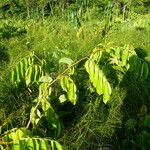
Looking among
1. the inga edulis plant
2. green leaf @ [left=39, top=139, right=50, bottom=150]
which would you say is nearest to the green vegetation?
the inga edulis plant

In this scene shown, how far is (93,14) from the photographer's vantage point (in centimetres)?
663

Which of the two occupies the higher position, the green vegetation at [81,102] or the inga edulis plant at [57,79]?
the inga edulis plant at [57,79]

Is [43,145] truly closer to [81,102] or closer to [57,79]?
[57,79]

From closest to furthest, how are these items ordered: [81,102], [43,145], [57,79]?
[43,145] → [57,79] → [81,102]

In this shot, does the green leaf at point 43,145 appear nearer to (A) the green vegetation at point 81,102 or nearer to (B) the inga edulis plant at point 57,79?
(B) the inga edulis plant at point 57,79

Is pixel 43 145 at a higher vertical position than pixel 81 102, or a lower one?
higher

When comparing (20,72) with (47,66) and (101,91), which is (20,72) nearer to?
(47,66)

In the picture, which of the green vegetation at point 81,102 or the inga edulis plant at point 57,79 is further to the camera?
the green vegetation at point 81,102

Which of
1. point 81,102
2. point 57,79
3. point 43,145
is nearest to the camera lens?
point 43,145

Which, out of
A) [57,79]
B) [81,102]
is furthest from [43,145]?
[81,102]

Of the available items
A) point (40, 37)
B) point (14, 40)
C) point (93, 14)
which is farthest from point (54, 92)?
point (93, 14)

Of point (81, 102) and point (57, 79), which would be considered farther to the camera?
point (81, 102)

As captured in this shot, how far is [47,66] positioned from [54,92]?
1.96ft

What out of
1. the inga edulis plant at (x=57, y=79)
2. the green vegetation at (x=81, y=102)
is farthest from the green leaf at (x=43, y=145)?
the green vegetation at (x=81, y=102)
